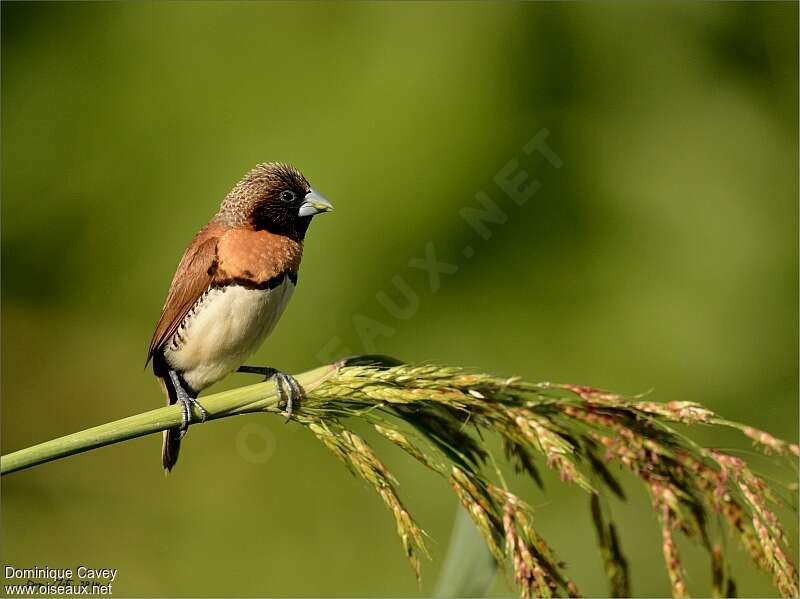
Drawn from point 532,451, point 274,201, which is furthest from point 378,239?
point 532,451

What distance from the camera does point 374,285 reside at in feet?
13.8

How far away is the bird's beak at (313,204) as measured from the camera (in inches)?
94.7

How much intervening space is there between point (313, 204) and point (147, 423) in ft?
3.16

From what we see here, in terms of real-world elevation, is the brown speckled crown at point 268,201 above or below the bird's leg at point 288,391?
above

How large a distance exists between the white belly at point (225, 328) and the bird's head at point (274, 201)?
0.57 feet

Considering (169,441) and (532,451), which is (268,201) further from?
(532,451)

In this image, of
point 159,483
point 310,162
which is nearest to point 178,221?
point 310,162

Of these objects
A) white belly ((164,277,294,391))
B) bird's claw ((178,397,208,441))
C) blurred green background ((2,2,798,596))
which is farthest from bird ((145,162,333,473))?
blurred green background ((2,2,798,596))

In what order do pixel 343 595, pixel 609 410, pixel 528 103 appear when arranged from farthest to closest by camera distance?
pixel 528 103 < pixel 343 595 < pixel 609 410

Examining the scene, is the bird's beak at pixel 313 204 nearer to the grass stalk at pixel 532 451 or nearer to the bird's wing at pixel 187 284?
the bird's wing at pixel 187 284

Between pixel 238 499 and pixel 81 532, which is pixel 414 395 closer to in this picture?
pixel 238 499

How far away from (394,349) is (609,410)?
92.5 inches

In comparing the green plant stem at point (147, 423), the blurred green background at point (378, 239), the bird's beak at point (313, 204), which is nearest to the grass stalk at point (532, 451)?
the green plant stem at point (147, 423)

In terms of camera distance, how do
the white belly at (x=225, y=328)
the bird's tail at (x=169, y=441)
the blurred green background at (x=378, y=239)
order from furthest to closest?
the blurred green background at (x=378, y=239) < the bird's tail at (x=169, y=441) < the white belly at (x=225, y=328)
